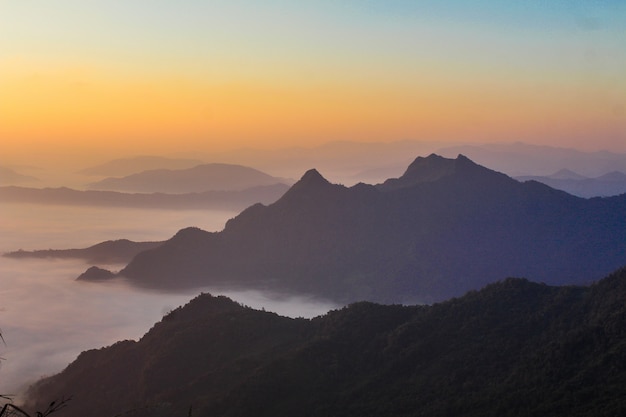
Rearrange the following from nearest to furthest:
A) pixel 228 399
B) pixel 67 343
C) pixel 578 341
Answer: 1. pixel 578 341
2. pixel 228 399
3. pixel 67 343

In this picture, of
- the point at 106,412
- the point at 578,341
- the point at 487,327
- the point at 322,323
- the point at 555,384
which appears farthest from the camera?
the point at 322,323

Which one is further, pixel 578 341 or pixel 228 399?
pixel 228 399

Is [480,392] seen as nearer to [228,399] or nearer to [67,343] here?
[228,399]

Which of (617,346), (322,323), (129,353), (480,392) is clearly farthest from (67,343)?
(617,346)

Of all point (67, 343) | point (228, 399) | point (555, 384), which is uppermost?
point (555, 384)

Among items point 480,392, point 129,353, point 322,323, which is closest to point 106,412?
point 129,353

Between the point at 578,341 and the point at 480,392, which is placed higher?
the point at 578,341
